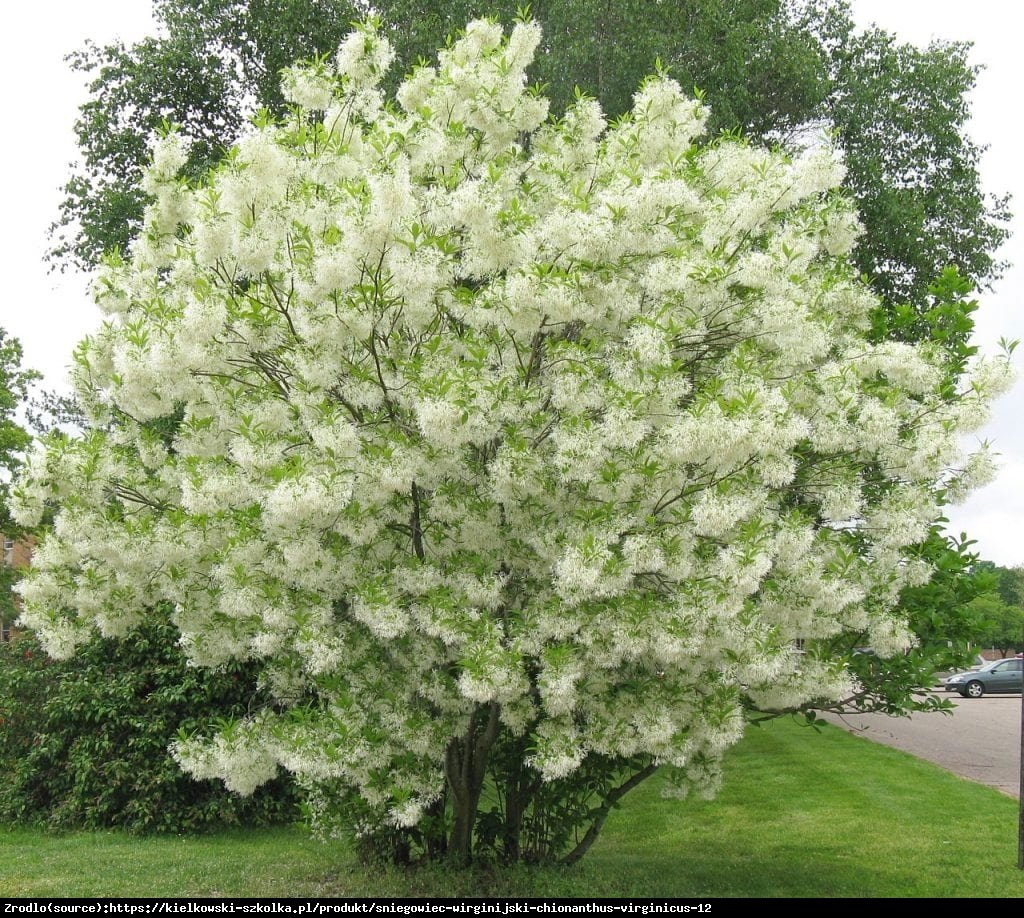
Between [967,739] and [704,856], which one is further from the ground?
[967,739]

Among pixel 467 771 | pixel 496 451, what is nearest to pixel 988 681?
pixel 467 771

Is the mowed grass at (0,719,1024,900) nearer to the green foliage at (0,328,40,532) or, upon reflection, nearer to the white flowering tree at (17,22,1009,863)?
the white flowering tree at (17,22,1009,863)

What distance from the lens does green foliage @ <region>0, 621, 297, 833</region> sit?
11.9 metres

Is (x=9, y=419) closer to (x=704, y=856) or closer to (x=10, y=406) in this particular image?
(x=10, y=406)

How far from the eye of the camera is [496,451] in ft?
21.4

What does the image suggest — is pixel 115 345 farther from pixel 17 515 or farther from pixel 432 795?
pixel 432 795

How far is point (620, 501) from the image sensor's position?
628cm

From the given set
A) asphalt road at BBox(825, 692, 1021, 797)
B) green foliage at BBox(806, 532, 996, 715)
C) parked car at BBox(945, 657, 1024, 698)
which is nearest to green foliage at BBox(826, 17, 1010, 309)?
asphalt road at BBox(825, 692, 1021, 797)

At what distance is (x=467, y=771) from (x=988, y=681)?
2746 cm

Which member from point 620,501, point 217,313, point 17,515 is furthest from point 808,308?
point 17,515

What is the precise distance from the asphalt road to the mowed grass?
823 mm

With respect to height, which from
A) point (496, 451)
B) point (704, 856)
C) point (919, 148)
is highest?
point (919, 148)

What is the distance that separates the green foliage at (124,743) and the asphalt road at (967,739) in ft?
24.0

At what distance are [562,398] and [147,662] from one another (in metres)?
8.62
